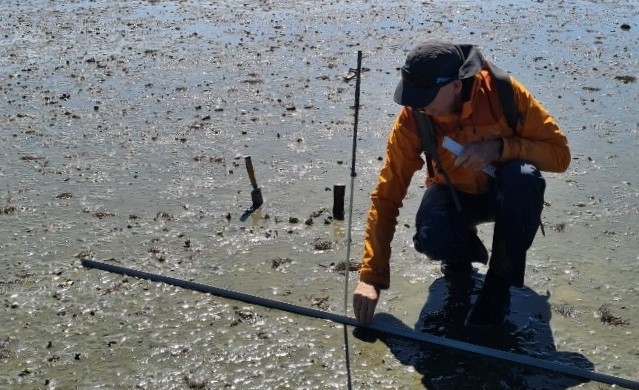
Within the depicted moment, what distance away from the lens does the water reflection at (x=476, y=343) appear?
3986 mm

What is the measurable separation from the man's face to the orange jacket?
90mm

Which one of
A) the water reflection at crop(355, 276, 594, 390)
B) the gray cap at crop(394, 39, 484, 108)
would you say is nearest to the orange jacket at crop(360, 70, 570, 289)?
the gray cap at crop(394, 39, 484, 108)

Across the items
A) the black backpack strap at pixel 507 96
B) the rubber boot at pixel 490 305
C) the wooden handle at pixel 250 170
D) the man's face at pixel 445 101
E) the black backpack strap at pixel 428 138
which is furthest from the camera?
the wooden handle at pixel 250 170

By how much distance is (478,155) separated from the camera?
13.1ft

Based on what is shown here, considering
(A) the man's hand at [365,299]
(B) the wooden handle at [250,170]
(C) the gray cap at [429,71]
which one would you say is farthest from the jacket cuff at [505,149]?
(B) the wooden handle at [250,170]

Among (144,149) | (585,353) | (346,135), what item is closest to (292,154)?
(346,135)

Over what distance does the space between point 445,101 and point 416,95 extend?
0.21 meters

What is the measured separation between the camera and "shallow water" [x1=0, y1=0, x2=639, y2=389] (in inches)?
166

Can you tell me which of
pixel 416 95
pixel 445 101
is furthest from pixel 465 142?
pixel 416 95

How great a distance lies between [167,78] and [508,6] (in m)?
8.09

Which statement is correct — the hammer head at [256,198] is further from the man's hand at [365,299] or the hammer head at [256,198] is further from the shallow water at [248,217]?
the man's hand at [365,299]

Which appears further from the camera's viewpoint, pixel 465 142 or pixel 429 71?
pixel 465 142

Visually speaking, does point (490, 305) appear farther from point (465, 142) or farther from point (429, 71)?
point (429, 71)

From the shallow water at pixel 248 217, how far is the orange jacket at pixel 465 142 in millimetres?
609
